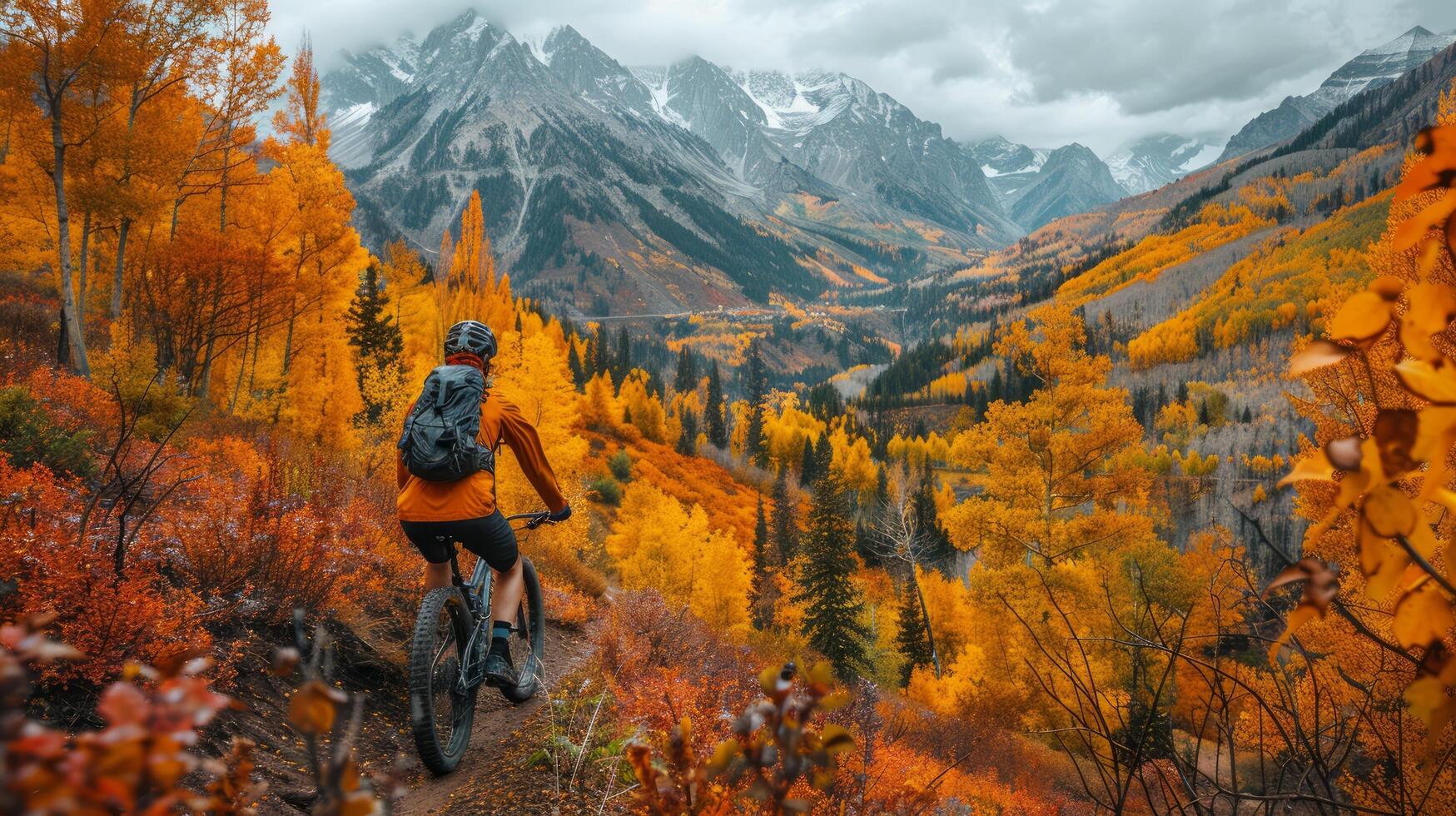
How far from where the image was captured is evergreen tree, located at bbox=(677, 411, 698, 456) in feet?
193

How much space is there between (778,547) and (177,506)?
32.1 metres

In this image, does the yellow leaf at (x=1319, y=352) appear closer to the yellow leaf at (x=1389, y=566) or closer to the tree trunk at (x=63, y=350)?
the yellow leaf at (x=1389, y=566)

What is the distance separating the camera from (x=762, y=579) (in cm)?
3372

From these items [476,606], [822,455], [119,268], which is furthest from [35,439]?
[822,455]

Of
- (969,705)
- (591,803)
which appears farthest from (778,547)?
(591,803)

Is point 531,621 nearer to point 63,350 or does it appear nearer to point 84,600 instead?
point 84,600

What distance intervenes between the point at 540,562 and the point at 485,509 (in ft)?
20.2

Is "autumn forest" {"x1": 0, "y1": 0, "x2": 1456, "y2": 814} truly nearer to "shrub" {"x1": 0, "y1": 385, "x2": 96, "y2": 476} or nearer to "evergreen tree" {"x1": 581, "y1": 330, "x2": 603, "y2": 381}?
"shrub" {"x1": 0, "y1": 385, "x2": 96, "y2": 476}

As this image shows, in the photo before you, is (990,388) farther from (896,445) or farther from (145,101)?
(145,101)

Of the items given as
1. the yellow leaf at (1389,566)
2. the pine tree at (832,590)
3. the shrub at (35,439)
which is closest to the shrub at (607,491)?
the pine tree at (832,590)

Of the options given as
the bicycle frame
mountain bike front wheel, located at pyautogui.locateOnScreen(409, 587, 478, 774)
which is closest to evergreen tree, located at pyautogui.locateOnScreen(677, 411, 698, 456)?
the bicycle frame

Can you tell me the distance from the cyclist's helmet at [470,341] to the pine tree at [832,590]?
1903 centimetres

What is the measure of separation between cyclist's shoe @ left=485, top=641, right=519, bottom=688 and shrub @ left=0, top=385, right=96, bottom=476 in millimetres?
3231

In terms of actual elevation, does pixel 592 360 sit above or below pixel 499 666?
above
